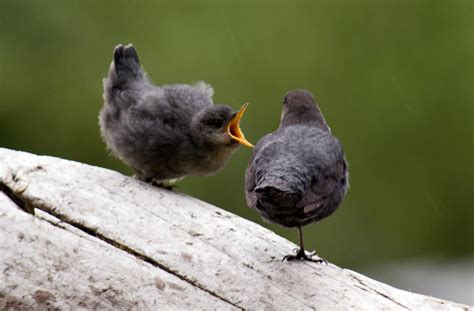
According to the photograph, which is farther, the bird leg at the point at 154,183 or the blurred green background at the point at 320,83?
the blurred green background at the point at 320,83

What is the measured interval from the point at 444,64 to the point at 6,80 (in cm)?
443

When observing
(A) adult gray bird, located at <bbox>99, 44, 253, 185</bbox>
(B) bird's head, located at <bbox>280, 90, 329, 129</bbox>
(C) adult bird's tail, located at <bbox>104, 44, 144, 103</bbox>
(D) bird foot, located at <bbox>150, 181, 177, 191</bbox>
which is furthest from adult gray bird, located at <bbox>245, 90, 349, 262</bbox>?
(C) adult bird's tail, located at <bbox>104, 44, 144, 103</bbox>

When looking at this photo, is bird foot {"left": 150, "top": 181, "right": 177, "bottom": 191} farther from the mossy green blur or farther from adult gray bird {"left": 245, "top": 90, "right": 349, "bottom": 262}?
the mossy green blur

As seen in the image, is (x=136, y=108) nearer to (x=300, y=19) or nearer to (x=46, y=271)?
(x=46, y=271)

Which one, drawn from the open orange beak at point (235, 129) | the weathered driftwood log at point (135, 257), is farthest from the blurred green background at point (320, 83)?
the weathered driftwood log at point (135, 257)

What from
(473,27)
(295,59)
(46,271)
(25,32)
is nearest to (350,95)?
(295,59)

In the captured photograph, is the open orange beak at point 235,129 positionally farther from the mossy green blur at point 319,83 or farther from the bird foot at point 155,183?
the mossy green blur at point 319,83

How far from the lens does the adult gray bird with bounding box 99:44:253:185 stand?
595 cm

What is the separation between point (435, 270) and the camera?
879 cm

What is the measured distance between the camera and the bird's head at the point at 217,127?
19.4 feet

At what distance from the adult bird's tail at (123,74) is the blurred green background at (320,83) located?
206cm

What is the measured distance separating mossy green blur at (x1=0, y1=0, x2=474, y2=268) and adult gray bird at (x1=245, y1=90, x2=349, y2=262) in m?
3.24

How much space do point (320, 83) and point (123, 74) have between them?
3.01m

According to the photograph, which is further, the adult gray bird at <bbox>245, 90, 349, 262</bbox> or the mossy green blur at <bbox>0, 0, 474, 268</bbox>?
the mossy green blur at <bbox>0, 0, 474, 268</bbox>
